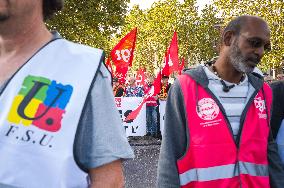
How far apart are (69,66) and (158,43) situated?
206ft

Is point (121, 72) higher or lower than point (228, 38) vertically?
higher

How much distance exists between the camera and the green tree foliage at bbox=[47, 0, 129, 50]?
888 inches

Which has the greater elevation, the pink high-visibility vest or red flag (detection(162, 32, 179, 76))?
red flag (detection(162, 32, 179, 76))

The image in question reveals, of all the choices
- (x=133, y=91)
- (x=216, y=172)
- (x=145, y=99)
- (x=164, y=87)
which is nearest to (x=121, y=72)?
(x=145, y=99)

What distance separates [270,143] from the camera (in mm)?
3039

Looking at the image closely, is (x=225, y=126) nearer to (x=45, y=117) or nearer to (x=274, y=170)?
(x=274, y=170)

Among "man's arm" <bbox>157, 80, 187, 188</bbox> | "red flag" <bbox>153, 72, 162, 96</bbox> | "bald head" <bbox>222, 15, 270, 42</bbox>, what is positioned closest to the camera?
"man's arm" <bbox>157, 80, 187, 188</bbox>

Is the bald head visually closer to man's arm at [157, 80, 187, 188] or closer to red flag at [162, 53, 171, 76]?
man's arm at [157, 80, 187, 188]

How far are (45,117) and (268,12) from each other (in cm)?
3206

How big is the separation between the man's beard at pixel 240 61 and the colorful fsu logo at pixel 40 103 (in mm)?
1645

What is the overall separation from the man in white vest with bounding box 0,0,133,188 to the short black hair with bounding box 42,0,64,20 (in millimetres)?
177

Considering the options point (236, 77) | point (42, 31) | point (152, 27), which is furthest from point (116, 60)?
point (152, 27)

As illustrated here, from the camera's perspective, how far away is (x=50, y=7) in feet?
6.27

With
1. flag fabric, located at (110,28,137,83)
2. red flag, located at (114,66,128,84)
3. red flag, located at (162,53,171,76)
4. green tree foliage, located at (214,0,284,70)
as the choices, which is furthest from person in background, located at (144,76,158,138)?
green tree foliage, located at (214,0,284,70)
